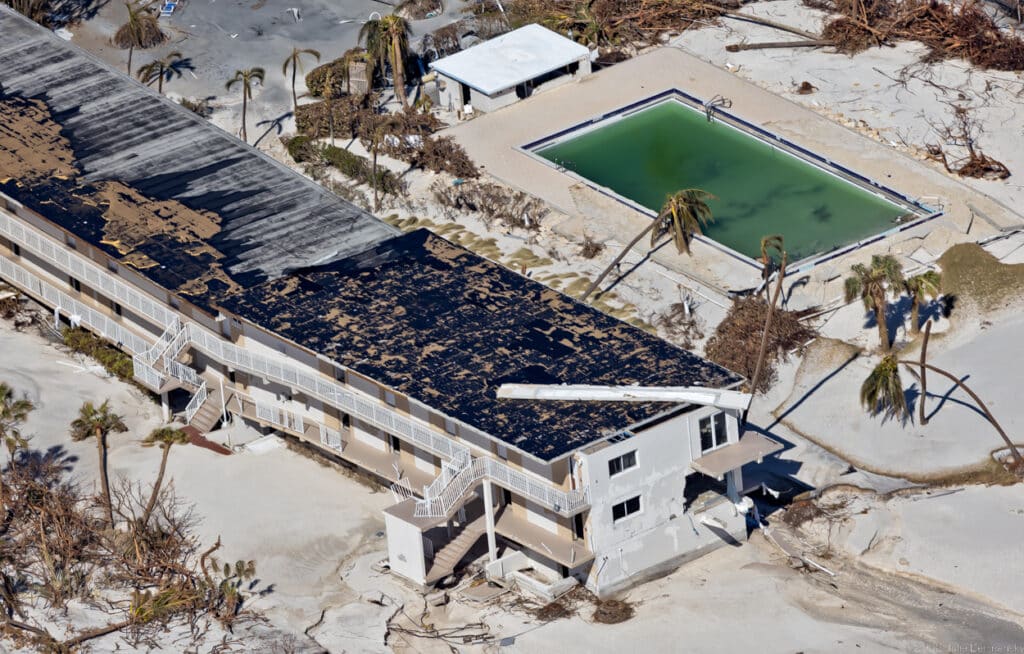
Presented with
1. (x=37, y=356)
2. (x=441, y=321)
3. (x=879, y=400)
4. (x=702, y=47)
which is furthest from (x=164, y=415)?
(x=702, y=47)

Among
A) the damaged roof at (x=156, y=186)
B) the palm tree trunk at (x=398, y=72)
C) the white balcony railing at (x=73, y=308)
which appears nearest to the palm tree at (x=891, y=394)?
the damaged roof at (x=156, y=186)

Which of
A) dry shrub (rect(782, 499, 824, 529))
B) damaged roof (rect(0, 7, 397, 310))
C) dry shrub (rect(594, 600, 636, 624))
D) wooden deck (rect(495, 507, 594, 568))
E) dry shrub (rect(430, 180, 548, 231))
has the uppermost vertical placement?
damaged roof (rect(0, 7, 397, 310))

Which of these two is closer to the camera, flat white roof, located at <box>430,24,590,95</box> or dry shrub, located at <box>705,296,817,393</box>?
dry shrub, located at <box>705,296,817,393</box>

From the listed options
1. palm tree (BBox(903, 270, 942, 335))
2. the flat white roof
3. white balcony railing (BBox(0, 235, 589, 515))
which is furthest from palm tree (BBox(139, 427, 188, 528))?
palm tree (BBox(903, 270, 942, 335))

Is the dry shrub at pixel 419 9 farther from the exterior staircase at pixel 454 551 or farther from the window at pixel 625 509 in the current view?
the window at pixel 625 509

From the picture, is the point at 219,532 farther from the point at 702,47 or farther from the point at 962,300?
the point at 702,47

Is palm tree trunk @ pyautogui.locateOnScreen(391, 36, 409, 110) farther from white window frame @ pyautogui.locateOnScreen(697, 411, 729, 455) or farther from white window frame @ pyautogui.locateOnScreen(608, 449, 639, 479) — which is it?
white window frame @ pyautogui.locateOnScreen(608, 449, 639, 479)
